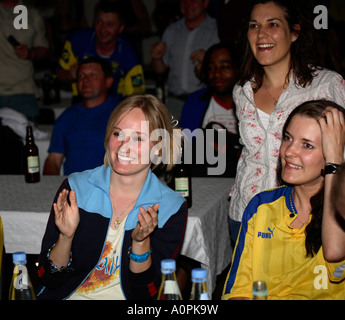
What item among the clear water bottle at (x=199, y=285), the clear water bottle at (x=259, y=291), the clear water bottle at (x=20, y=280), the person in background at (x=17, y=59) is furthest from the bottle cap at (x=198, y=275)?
the person in background at (x=17, y=59)

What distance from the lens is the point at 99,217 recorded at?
5.96 feet

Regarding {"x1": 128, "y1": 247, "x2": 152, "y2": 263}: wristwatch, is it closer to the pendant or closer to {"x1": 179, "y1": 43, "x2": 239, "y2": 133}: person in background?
the pendant

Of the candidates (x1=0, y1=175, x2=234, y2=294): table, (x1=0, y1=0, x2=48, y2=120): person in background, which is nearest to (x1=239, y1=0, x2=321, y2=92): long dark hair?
(x1=0, y1=175, x2=234, y2=294): table

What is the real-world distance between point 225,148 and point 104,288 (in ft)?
4.58

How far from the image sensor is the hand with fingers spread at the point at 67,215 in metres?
1.58

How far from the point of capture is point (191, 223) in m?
2.32

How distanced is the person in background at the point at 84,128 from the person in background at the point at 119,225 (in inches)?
54.0

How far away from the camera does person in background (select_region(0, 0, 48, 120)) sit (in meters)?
4.32

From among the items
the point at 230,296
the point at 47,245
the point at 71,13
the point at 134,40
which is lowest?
the point at 230,296

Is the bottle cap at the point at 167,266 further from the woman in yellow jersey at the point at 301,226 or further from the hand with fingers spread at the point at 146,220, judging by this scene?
the woman in yellow jersey at the point at 301,226

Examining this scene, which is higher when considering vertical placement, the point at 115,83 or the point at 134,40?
the point at 134,40
